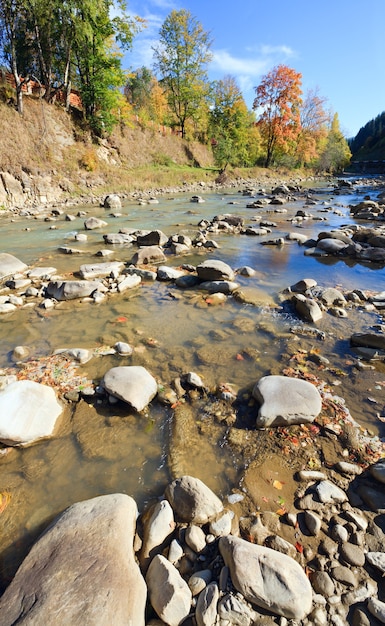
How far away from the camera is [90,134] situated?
2525cm

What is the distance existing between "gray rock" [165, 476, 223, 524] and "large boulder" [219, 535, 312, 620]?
297 mm

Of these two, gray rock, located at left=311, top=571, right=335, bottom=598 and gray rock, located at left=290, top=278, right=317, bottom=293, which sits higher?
gray rock, located at left=290, top=278, right=317, bottom=293

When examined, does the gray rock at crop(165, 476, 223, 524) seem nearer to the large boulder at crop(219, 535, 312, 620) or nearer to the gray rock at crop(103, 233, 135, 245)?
the large boulder at crop(219, 535, 312, 620)

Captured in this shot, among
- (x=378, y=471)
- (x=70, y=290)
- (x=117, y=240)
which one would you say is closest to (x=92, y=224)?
(x=117, y=240)

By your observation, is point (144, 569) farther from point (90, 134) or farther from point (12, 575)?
point (90, 134)

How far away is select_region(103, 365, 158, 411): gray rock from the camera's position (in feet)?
10.2

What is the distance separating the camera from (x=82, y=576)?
5.43 feet

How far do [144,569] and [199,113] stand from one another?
4528 centimetres

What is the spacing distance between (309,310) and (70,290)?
4.34 m

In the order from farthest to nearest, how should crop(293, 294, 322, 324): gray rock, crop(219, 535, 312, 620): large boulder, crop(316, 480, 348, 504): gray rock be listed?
1. crop(293, 294, 322, 324): gray rock
2. crop(316, 480, 348, 504): gray rock
3. crop(219, 535, 312, 620): large boulder

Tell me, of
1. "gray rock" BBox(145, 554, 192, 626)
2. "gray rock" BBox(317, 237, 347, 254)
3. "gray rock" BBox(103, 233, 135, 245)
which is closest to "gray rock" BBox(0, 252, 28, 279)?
"gray rock" BBox(103, 233, 135, 245)

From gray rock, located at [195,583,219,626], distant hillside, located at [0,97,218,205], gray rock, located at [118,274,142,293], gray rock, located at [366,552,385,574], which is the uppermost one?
distant hillside, located at [0,97,218,205]

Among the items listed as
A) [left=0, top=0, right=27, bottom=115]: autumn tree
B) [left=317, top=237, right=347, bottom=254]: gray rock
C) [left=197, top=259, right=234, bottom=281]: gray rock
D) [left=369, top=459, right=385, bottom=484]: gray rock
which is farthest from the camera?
[left=0, top=0, right=27, bottom=115]: autumn tree

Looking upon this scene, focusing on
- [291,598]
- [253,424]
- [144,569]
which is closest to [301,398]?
[253,424]
